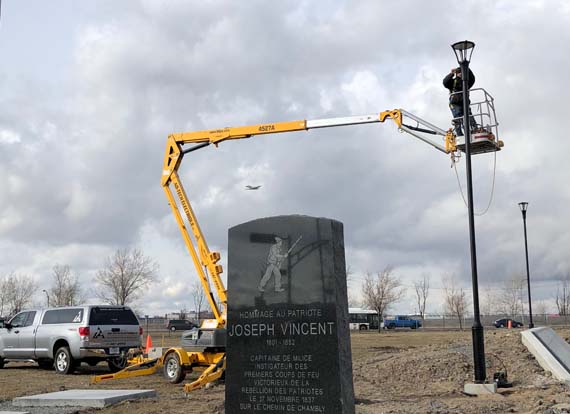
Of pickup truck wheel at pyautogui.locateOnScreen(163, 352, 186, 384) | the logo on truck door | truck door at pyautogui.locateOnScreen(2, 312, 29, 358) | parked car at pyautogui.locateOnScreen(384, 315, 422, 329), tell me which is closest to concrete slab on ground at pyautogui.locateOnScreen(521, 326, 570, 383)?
pickup truck wheel at pyautogui.locateOnScreen(163, 352, 186, 384)

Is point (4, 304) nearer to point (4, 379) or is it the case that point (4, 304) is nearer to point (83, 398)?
point (4, 379)

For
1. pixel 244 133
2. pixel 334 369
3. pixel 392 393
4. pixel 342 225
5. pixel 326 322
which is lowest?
pixel 392 393

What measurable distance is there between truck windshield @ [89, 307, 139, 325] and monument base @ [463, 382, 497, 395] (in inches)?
403

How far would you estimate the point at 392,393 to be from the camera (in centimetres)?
1508

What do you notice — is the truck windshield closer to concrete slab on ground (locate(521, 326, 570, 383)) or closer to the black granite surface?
concrete slab on ground (locate(521, 326, 570, 383))

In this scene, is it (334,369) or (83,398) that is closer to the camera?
(334,369)

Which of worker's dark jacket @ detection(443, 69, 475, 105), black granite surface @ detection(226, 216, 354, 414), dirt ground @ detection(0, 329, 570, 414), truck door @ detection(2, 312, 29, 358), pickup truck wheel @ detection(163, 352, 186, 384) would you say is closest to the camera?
black granite surface @ detection(226, 216, 354, 414)

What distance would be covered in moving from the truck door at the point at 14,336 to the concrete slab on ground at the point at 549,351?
14.4 metres

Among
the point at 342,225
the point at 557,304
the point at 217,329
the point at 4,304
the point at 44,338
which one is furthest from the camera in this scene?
the point at 557,304

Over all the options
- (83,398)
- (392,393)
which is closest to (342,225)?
(83,398)

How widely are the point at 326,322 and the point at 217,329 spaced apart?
9669 millimetres

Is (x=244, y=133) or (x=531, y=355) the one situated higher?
(x=244, y=133)

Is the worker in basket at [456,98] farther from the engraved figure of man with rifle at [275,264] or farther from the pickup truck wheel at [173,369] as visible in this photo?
the engraved figure of man with rifle at [275,264]

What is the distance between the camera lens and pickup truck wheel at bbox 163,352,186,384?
17359mm
